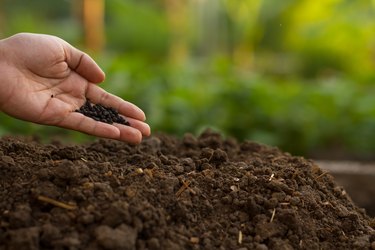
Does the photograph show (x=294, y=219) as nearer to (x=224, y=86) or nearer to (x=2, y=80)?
(x=2, y=80)

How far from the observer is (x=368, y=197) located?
13.4 ft

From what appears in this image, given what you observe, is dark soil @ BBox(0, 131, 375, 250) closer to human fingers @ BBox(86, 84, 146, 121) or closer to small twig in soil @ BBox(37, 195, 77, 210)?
small twig in soil @ BBox(37, 195, 77, 210)

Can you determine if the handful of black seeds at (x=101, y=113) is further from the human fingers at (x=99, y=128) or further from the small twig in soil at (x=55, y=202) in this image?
Result: the small twig in soil at (x=55, y=202)

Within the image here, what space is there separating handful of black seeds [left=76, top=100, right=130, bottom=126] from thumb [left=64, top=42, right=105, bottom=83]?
0.38ft

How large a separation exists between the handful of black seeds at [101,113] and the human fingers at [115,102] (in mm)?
29

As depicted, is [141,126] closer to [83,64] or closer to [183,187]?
[83,64]

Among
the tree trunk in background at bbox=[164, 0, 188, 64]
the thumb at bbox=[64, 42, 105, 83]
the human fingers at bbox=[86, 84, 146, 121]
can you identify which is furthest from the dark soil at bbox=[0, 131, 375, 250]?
the tree trunk in background at bbox=[164, 0, 188, 64]

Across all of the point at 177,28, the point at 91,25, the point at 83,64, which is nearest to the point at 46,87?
the point at 83,64

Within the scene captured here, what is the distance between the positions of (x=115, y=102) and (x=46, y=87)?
29 centimetres

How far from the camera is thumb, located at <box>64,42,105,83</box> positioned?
245cm

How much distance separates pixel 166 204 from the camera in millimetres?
1904

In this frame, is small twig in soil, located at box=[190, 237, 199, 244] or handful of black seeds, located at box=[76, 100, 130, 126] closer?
small twig in soil, located at box=[190, 237, 199, 244]

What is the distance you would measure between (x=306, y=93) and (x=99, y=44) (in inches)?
245

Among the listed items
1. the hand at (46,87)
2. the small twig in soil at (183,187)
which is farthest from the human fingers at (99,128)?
the small twig in soil at (183,187)
